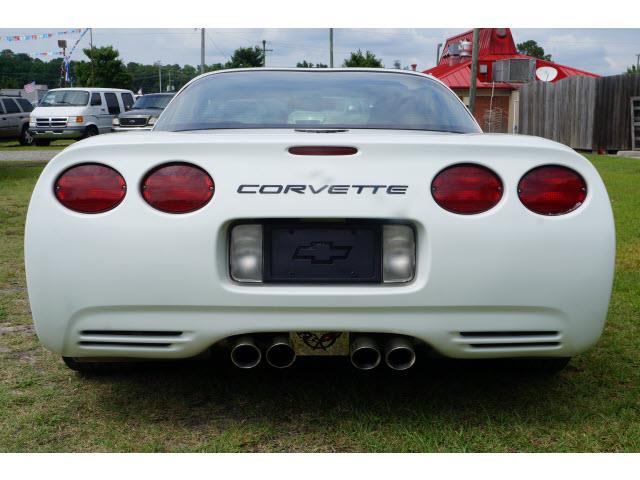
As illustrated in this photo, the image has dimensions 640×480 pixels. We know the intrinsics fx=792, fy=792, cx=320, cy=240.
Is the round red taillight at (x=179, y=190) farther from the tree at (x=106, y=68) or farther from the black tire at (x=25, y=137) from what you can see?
the tree at (x=106, y=68)

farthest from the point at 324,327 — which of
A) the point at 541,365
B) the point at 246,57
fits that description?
the point at 246,57

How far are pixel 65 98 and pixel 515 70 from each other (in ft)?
84.5

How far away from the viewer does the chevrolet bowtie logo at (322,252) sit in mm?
2604

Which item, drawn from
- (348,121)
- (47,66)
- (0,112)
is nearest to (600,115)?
(0,112)

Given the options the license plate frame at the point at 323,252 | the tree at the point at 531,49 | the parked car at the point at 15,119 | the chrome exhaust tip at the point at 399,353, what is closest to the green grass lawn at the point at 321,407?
the chrome exhaust tip at the point at 399,353

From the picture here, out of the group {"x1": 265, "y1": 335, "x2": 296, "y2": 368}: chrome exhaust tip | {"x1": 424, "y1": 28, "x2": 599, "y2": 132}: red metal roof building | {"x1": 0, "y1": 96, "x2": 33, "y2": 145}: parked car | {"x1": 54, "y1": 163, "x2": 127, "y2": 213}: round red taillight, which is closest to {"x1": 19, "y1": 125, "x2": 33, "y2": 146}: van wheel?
{"x1": 0, "y1": 96, "x2": 33, "y2": 145}: parked car

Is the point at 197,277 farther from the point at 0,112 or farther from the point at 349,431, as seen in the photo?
the point at 0,112

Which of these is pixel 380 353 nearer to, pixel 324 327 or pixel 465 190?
pixel 324 327

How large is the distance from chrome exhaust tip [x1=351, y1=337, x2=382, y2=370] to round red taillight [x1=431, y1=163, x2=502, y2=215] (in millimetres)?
516

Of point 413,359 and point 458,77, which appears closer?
point 413,359

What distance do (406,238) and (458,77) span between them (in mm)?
44386

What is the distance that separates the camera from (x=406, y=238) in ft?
8.50

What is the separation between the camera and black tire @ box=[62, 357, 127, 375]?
3.32m

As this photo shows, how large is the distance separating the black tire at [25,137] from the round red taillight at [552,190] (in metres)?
27.8
